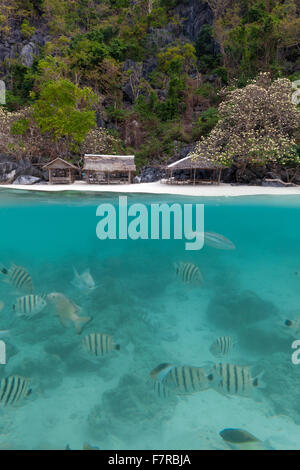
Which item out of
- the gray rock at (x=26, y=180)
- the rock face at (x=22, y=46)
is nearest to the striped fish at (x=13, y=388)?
the gray rock at (x=26, y=180)

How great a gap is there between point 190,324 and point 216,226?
21.4 ft

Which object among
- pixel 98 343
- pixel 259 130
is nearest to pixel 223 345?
pixel 98 343

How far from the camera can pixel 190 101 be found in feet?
86.8

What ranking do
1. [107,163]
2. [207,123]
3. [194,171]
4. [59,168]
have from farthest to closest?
[207,123] < [59,168] < [107,163] < [194,171]

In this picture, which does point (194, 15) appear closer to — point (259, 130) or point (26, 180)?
point (259, 130)

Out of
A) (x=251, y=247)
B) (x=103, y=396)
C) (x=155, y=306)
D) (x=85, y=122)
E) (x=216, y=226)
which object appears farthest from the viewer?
(x=85, y=122)

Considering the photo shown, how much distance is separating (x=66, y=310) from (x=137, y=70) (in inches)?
1234

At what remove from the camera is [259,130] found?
17.5 meters

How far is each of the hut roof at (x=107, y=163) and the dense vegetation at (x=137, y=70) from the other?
3.13 meters

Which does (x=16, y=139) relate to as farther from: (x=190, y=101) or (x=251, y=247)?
(x=251, y=247)

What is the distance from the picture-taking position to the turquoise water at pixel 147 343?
2701 millimetres

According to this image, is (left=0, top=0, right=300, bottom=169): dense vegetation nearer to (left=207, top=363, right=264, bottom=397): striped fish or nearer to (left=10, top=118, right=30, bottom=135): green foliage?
(left=10, top=118, right=30, bottom=135): green foliage
